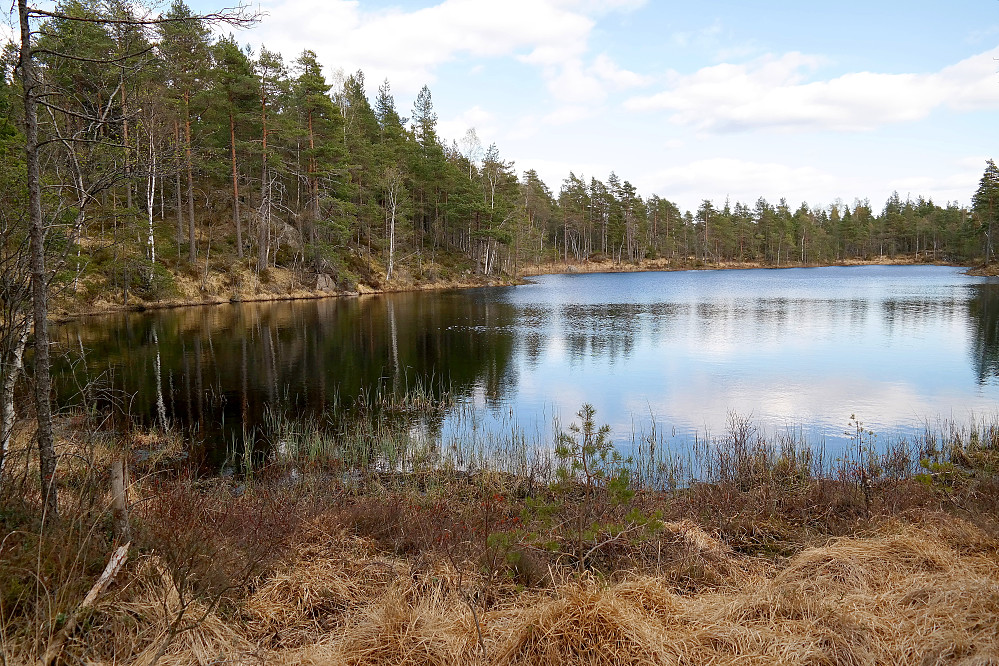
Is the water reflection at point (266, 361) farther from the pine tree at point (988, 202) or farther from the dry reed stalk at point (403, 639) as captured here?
the pine tree at point (988, 202)

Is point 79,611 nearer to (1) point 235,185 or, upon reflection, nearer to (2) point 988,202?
(1) point 235,185

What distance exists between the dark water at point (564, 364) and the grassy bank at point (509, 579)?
6.64 feet

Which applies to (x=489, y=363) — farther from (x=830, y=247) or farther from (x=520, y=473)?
(x=830, y=247)

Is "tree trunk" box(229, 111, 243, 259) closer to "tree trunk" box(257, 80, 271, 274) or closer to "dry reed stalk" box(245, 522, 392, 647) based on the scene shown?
"tree trunk" box(257, 80, 271, 274)

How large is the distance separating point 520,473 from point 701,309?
32960mm

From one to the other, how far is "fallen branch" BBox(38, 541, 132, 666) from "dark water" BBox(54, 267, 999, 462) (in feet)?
8.18

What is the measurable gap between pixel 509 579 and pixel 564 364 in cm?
1688

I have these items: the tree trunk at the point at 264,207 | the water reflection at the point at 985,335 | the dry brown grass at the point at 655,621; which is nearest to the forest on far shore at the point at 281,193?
the tree trunk at the point at 264,207

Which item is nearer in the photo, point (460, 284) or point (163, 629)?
point (163, 629)

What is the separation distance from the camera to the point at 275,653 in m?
3.58

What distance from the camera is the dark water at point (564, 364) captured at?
47.4 feet

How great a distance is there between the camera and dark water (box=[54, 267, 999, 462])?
47.4 feet

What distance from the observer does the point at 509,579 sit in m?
4.80

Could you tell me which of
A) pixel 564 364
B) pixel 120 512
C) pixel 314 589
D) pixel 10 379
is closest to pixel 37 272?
pixel 10 379
